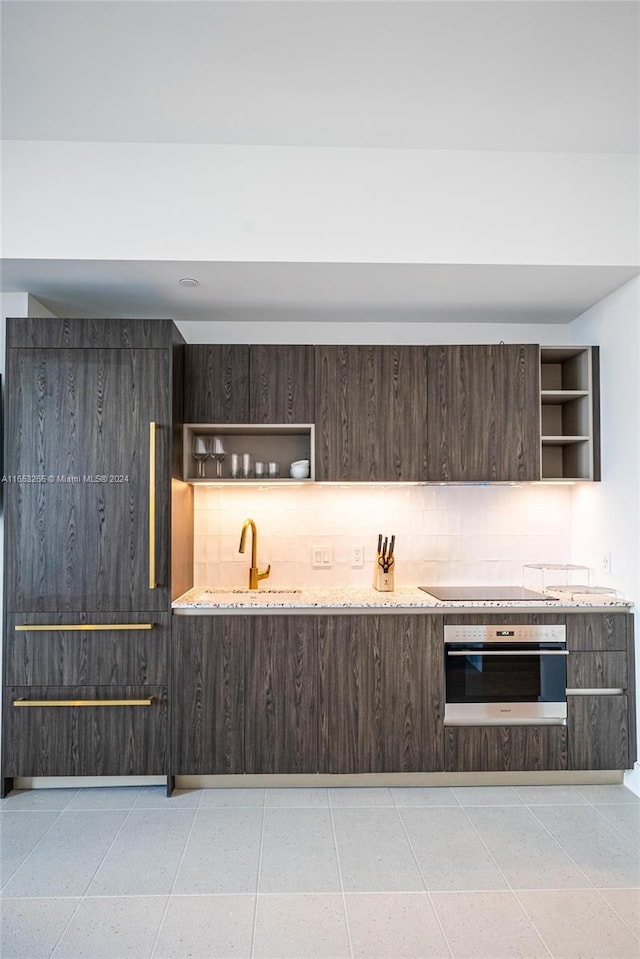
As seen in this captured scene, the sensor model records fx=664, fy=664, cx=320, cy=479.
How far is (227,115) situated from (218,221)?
42 cm

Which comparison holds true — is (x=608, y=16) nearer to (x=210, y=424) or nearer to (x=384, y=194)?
(x=384, y=194)

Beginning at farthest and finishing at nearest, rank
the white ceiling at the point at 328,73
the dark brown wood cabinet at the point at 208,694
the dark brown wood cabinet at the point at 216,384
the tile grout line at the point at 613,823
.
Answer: the dark brown wood cabinet at the point at 216,384, the dark brown wood cabinet at the point at 208,694, the tile grout line at the point at 613,823, the white ceiling at the point at 328,73

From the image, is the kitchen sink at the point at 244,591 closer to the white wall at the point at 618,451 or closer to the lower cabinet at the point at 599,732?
the lower cabinet at the point at 599,732

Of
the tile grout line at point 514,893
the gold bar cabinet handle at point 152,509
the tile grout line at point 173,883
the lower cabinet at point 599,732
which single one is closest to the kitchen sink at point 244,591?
the gold bar cabinet handle at point 152,509

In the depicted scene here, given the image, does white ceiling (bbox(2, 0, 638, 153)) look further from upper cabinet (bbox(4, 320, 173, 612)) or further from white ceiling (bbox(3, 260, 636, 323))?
upper cabinet (bbox(4, 320, 173, 612))

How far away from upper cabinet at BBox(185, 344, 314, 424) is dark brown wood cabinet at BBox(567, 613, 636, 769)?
1.79 m

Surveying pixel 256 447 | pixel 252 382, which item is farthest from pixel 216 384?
pixel 256 447

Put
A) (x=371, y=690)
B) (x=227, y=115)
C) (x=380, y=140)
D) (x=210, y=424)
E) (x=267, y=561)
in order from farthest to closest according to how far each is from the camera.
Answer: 1. (x=267, y=561)
2. (x=210, y=424)
3. (x=371, y=690)
4. (x=380, y=140)
5. (x=227, y=115)

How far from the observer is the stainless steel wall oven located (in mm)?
3256

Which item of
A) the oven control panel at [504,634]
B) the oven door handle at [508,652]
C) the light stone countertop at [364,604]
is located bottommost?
the oven door handle at [508,652]

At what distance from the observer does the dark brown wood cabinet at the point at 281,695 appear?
10.5 feet

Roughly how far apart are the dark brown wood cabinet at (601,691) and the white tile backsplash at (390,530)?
0.67 metres

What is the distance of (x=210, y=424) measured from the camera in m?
3.50

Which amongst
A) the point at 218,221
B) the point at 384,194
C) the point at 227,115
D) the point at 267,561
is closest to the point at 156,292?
the point at 218,221
